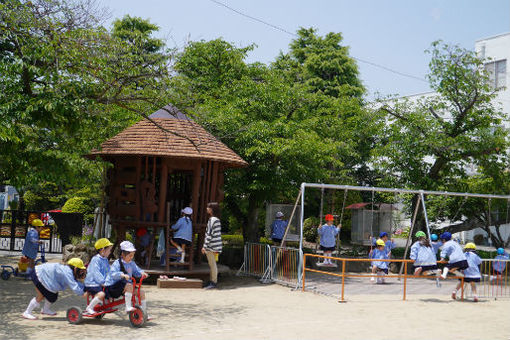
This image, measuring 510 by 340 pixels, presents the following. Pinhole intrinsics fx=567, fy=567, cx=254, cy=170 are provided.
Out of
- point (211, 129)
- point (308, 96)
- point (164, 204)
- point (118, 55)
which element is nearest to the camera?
point (118, 55)

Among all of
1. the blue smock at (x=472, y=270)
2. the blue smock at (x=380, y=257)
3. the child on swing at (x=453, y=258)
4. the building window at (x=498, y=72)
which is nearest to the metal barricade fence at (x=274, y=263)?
the blue smock at (x=380, y=257)

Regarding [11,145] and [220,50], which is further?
[220,50]

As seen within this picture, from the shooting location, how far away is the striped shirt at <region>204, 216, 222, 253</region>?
14070mm

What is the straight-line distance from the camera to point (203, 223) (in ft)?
49.8

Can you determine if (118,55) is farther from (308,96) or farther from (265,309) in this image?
(308,96)

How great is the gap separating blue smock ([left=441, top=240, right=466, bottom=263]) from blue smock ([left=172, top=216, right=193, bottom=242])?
629cm

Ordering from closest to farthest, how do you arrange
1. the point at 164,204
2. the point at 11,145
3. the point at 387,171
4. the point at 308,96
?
the point at 11,145
the point at 164,204
the point at 308,96
the point at 387,171

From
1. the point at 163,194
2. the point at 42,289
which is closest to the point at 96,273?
the point at 42,289

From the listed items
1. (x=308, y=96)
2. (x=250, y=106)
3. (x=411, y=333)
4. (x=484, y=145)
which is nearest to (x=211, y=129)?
(x=250, y=106)

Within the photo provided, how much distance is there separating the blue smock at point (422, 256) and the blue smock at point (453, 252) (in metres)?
0.31

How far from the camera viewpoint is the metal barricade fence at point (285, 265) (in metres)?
14.8

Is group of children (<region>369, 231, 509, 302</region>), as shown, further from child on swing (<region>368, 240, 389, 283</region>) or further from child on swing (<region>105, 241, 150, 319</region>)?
child on swing (<region>105, 241, 150, 319</region>)

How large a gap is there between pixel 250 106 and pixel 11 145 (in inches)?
355

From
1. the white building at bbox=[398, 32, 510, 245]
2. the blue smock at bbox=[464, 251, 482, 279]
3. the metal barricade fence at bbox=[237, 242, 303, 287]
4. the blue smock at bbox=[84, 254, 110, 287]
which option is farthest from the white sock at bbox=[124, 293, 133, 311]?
the white building at bbox=[398, 32, 510, 245]
